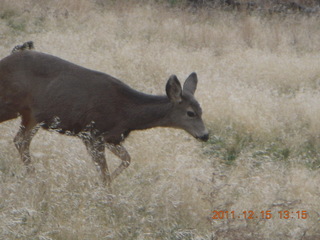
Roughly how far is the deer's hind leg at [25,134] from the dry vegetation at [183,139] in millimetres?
144

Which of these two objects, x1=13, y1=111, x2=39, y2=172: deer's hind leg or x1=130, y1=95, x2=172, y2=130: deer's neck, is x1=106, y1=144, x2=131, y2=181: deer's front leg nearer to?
x1=130, y1=95, x2=172, y2=130: deer's neck

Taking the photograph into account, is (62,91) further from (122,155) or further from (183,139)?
(183,139)

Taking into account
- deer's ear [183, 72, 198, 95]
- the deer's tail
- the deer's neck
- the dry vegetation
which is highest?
the deer's tail

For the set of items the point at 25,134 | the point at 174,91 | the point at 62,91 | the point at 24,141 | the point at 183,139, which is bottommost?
the point at 183,139

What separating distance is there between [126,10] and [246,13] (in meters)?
3.66

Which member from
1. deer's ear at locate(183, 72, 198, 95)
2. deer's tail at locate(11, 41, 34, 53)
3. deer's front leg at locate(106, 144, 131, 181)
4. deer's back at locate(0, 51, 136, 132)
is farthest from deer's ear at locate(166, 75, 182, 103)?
deer's tail at locate(11, 41, 34, 53)

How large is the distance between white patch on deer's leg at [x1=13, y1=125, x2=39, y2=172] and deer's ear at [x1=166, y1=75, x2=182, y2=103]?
1431 mm

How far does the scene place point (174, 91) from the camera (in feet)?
22.0

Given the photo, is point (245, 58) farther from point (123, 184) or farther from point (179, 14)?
point (123, 184)

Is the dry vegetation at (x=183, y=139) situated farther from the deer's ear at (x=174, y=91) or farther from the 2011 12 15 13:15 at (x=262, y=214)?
the deer's ear at (x=174, y=91)

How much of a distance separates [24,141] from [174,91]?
1.65 meters

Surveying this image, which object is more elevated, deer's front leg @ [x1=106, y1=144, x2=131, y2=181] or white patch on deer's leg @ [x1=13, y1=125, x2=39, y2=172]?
deer's front leg @ [x1=106, y1=144, x2=131, y2=181]

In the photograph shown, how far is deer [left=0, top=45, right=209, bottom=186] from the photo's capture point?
663 cm

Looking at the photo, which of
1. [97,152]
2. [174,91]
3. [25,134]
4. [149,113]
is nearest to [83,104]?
[97,152]
